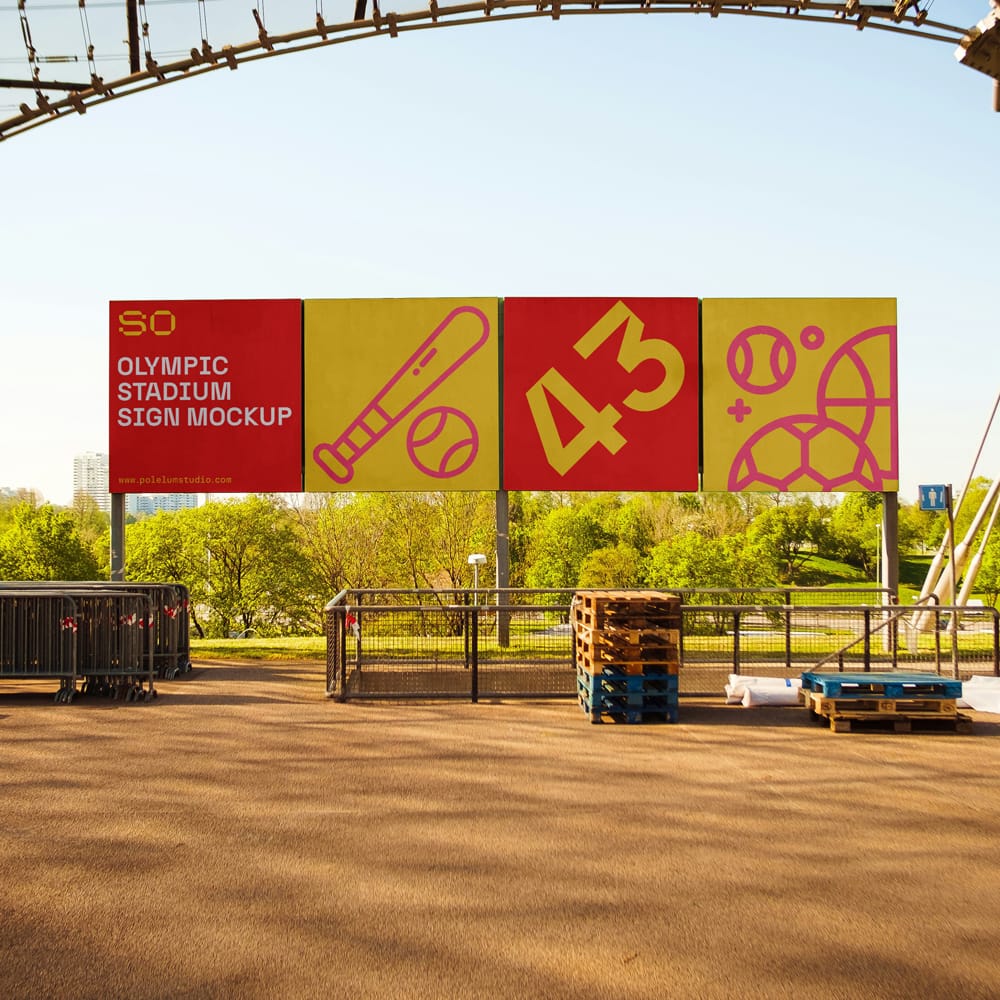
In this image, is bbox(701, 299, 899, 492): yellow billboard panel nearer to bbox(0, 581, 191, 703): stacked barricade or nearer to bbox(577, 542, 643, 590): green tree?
bbox(0, 581, 191, 703): stacked barricade

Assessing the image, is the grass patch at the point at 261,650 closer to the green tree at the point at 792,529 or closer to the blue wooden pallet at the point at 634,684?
the blue wooden pallet at the point at 634,684

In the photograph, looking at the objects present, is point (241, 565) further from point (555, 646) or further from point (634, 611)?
point (634, 611)

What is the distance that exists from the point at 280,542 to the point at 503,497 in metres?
25.3

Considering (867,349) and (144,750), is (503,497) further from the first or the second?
(144,750)

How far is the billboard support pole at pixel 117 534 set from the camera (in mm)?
22094

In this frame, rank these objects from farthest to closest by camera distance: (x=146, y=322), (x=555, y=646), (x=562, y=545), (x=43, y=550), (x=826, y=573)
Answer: (x=826, y=573) → (x=562, y=545) → (x=43, y=550) → (x=146, y=322) → (x=555, y=646)

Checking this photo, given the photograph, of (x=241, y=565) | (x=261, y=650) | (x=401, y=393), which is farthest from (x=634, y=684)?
(x=241, y=565)

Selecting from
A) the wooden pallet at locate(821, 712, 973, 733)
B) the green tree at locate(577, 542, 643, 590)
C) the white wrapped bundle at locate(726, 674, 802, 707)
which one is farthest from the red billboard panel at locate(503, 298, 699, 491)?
the green tree at locate(577, 542, 643, 590)

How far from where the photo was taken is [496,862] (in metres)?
7.70

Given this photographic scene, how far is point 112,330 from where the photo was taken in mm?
22156

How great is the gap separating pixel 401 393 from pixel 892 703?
12185mm

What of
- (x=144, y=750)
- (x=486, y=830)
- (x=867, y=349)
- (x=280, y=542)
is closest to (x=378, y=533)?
(x=280, y=542)

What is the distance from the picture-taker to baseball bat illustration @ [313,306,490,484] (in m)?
21.8

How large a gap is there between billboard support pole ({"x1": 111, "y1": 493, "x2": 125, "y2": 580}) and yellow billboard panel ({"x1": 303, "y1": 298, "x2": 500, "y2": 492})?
4.15m
